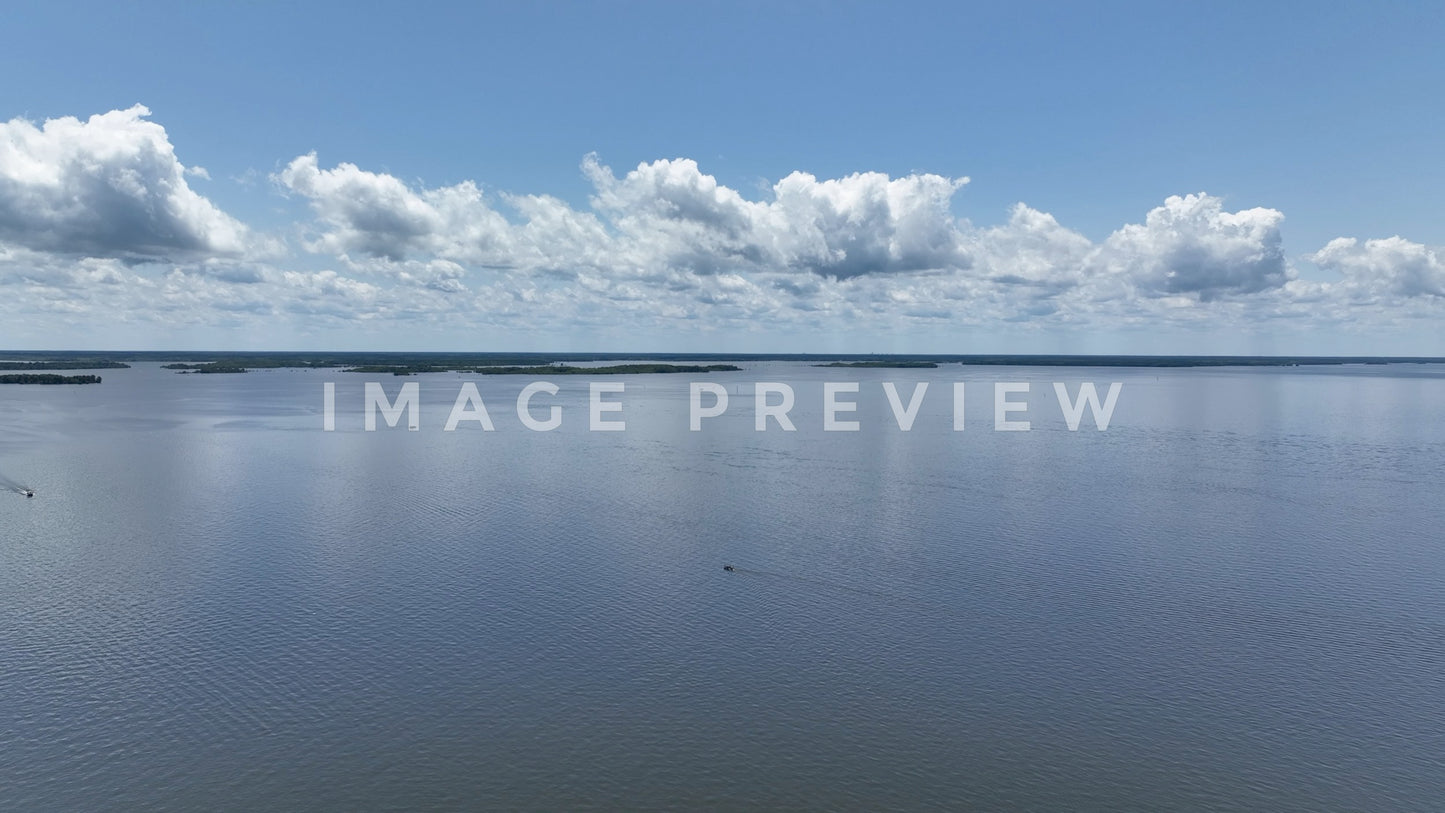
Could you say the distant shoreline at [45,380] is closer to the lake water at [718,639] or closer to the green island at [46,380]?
the green island at [46,380]

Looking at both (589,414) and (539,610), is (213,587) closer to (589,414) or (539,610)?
(539,610)

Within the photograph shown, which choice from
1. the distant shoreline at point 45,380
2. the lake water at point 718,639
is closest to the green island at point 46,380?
the distant shoreline at point 45,380

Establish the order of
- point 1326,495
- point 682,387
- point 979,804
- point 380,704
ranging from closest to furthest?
point 979,804 < point 380,704 < point 1326,495 < point 682,387

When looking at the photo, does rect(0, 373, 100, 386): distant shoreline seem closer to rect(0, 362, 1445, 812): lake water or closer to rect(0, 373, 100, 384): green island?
rect(0, 373, 100, 384): green island

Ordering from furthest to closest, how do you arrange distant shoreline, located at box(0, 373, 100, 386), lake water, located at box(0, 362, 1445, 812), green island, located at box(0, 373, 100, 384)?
green island, located at box(0, 373, 100, 384), distant shoreline, located at box(0, 373, 100, 386), lake water, located at box(0, 362, 1445, 812)

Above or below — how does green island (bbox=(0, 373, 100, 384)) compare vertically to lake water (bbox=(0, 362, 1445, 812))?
above

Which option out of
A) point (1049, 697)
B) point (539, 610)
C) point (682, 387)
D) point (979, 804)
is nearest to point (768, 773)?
point (979, 804)

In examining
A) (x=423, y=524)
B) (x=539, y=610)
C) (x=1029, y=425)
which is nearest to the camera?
(x=539, y=610)

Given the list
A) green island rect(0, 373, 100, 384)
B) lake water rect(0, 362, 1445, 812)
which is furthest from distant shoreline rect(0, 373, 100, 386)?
lake water rect(0, 362, 1445, 812)
